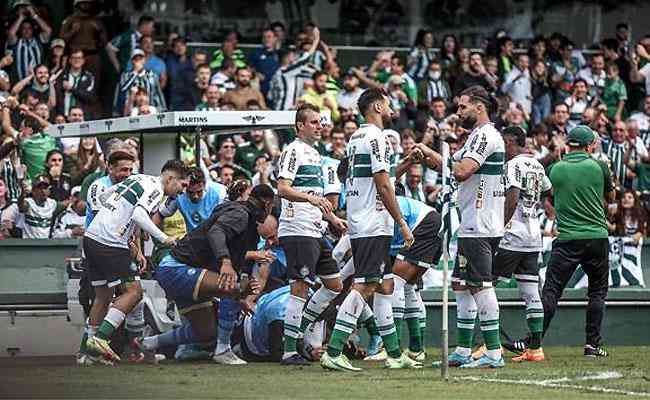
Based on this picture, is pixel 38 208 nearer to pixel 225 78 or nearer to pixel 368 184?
pixel 225 78

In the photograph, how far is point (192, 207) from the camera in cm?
1730

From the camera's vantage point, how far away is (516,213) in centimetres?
1648

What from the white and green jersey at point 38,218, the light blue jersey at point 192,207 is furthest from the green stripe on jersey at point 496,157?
the white and green jersey at point 38,218

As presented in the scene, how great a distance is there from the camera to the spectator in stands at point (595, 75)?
27.1 metres

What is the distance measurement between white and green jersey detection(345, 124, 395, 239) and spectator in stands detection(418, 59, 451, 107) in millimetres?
11077

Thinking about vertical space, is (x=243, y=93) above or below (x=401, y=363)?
above

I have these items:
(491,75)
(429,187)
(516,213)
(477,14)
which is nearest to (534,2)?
(477,14)

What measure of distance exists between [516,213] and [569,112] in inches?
381

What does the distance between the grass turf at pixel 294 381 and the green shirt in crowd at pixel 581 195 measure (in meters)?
1.22

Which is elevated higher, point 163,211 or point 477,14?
point 477,14

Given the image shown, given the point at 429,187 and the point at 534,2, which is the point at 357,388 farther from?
the point at 534,2

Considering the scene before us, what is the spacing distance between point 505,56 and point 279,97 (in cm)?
425

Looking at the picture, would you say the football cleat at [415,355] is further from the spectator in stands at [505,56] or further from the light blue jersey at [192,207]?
the spectator in stands at [505,56]

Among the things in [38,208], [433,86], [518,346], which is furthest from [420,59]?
[518,346]
